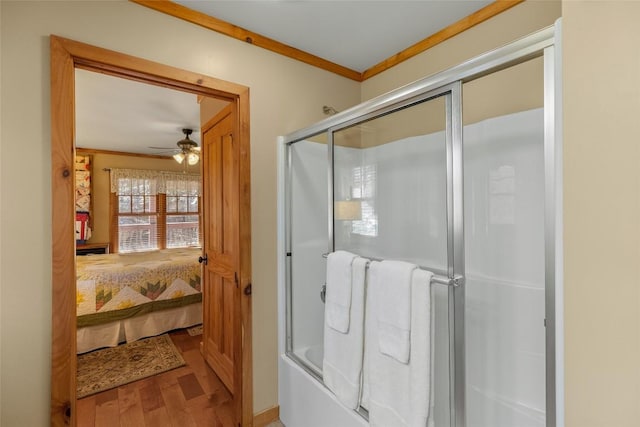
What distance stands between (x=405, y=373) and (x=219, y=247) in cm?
179

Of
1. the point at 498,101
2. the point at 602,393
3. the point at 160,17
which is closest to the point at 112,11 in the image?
the point at 160,17

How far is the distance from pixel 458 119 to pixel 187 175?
589cm

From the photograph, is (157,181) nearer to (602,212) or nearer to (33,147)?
(33,147)

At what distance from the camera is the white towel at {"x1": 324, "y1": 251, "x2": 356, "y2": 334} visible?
4.82 ft

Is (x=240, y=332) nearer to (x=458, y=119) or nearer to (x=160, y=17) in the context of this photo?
(x=458, y=119)

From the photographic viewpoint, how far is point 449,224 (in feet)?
3.67

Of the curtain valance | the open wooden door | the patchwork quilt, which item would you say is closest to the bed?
the patchwork quilt

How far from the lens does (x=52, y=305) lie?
1307 millimetres

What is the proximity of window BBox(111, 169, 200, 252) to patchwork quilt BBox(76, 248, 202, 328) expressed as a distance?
5.94 feet

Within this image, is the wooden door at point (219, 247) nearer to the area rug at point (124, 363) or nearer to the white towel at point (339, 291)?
the area rug at point (124, 363)

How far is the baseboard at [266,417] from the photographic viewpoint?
189 cm

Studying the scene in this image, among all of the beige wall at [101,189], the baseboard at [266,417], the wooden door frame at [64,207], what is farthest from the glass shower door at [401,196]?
the beige wall at [101,189]

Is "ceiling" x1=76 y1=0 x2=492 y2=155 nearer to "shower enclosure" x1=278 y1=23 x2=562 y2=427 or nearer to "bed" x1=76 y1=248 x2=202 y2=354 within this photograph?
"shower enclosure" x1=278 y1=23 x2=562 y2=427

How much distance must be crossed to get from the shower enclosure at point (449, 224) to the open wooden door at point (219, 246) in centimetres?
49
